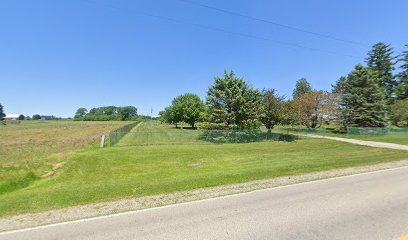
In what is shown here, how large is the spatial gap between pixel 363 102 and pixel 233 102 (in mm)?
25549

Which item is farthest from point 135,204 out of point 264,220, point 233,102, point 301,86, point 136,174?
point 301,86

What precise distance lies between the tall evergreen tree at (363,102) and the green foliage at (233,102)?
69.3ft

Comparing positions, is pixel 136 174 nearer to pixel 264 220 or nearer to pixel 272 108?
pixel 264 220

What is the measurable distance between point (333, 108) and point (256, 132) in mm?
24775

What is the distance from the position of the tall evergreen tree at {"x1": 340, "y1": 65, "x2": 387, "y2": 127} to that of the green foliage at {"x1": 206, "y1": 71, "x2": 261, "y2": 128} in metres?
21.1

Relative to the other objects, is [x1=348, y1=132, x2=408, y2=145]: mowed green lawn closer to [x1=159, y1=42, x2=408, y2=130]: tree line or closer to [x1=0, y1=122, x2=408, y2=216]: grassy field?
[x1=159, y1=42, x2=408, y2=130]: tree line

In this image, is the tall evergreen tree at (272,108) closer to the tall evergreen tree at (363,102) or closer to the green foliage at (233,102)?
the green foliage at (233,102)

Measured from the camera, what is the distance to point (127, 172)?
11258mm

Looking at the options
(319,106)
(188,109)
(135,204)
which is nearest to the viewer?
(135,204)

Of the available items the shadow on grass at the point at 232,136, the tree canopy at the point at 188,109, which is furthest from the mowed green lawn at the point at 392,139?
the tree canopy at the point at 188,109

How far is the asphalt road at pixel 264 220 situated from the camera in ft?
15.4

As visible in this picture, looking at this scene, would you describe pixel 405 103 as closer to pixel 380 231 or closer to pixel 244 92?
pixel 244 92

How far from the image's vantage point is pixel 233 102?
81.5ft

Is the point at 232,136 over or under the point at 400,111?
under
